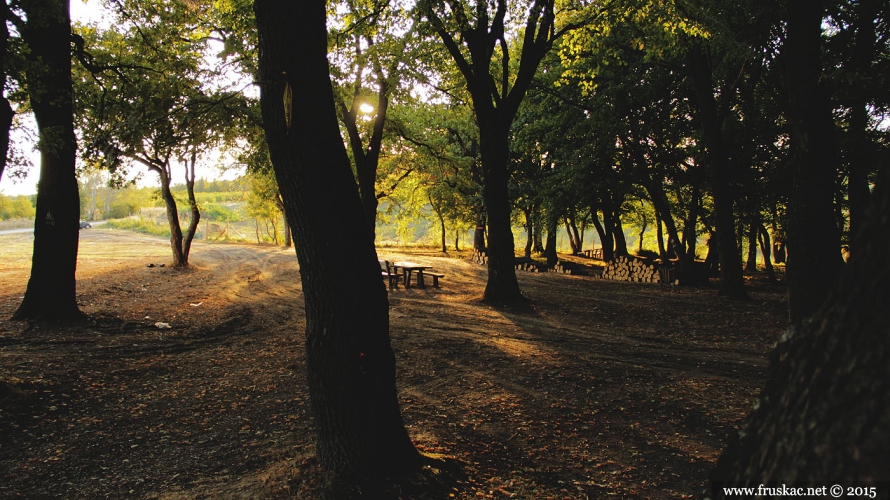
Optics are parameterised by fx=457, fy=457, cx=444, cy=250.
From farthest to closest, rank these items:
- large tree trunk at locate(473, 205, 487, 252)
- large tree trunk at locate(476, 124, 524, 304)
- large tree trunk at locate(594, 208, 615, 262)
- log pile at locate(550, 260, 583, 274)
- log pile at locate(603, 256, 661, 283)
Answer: large tree trunk at locate(473, 205, 487, 252) < large tree trunk at locate(594, 208, 615, 262) < log pile at locate(550, 260, 583, 274) < log pile at locate(603, 256, 661, 283) < large tree trunk at locate(476, 124, 524, 304)

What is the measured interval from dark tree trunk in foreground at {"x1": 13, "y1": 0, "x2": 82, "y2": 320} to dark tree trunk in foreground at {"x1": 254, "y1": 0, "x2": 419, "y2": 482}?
7172 mm

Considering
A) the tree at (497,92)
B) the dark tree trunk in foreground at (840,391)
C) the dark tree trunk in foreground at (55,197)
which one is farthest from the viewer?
the tree at (497,92)

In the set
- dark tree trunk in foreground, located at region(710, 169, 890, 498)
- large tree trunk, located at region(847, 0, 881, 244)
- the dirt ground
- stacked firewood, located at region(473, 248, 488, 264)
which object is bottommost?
the dirt ground

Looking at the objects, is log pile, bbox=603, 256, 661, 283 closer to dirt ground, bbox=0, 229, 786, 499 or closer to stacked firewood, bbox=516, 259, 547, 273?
stacked firewood, bbox=516, 259, 547, 273

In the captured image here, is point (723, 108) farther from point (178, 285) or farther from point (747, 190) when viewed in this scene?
point (178, 285)

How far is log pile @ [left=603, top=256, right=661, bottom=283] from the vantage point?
16.7 metres

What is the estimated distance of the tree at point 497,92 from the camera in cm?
1026

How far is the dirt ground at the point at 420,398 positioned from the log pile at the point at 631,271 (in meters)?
5.97

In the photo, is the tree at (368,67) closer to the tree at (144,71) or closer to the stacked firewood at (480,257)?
the tree at (144,71)

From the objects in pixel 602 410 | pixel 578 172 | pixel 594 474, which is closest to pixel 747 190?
pixel 578 172

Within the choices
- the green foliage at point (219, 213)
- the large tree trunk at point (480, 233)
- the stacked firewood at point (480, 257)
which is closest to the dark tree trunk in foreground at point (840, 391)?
the stacked firewood at point (480, 257)

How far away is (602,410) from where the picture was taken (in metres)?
4.82

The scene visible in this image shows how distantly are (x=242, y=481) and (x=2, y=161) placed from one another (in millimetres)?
5681

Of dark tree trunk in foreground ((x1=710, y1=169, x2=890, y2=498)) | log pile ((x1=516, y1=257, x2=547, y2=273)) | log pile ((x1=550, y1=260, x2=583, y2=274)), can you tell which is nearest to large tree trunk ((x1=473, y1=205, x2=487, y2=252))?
log pile ((x1=516, y1=257, x2=547, y2=273))
